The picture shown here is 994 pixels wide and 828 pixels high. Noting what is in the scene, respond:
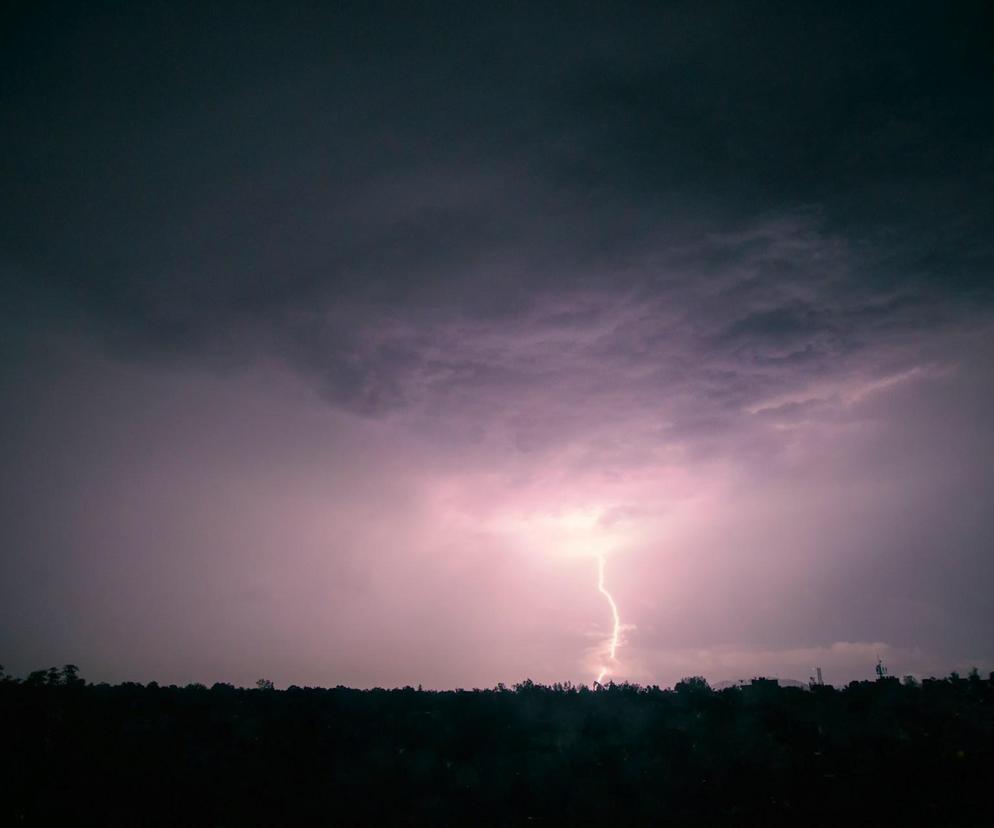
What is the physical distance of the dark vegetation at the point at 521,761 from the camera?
31438 mm

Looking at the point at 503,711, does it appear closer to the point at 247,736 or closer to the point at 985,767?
the point at 247,736

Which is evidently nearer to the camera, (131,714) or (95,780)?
(95,780)

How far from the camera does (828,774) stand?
33.0 m

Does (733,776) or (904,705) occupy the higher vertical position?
(904,705)

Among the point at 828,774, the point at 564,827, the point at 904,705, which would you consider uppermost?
the point at 904,705

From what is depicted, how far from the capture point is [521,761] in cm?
3859

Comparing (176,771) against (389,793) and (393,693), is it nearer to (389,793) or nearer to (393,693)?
(389,793)

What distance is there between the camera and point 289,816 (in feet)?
106

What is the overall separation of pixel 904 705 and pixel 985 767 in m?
9.66

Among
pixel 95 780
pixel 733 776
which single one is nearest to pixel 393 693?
pixel 95 780

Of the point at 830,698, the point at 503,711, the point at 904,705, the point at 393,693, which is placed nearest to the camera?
the point at 904,705

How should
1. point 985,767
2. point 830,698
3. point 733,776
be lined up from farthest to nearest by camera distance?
1. point 830,698
2. point 733,776
3. point 985,767

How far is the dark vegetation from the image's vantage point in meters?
31.4

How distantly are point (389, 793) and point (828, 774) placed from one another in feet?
77.0
